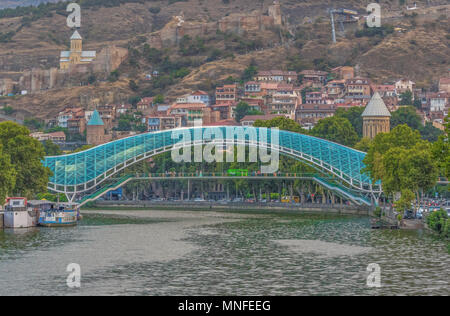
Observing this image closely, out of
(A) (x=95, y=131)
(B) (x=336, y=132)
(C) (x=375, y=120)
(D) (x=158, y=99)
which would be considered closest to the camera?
(B) (x=336, y=132)

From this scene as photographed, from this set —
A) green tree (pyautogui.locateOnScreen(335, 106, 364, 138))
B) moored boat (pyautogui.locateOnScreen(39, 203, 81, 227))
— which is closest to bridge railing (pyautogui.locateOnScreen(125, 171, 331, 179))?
moored boat (pyautogui.locateOnScreen(39, 203, 81, 227))

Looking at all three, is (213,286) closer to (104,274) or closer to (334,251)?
(104,274)

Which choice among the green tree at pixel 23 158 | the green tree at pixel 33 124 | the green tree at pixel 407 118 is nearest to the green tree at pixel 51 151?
the green tree at pixel 33 124

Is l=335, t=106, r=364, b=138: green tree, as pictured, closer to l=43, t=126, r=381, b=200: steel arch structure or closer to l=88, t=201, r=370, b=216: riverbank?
l=43, t=126, r=381, b=200: steel arch structure

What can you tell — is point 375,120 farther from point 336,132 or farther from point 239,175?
point 239,175

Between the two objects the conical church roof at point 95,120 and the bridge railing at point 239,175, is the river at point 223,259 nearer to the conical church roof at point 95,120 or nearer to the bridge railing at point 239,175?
the bridge railing at point 239,175

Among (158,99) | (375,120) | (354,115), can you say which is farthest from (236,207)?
(158,99)
